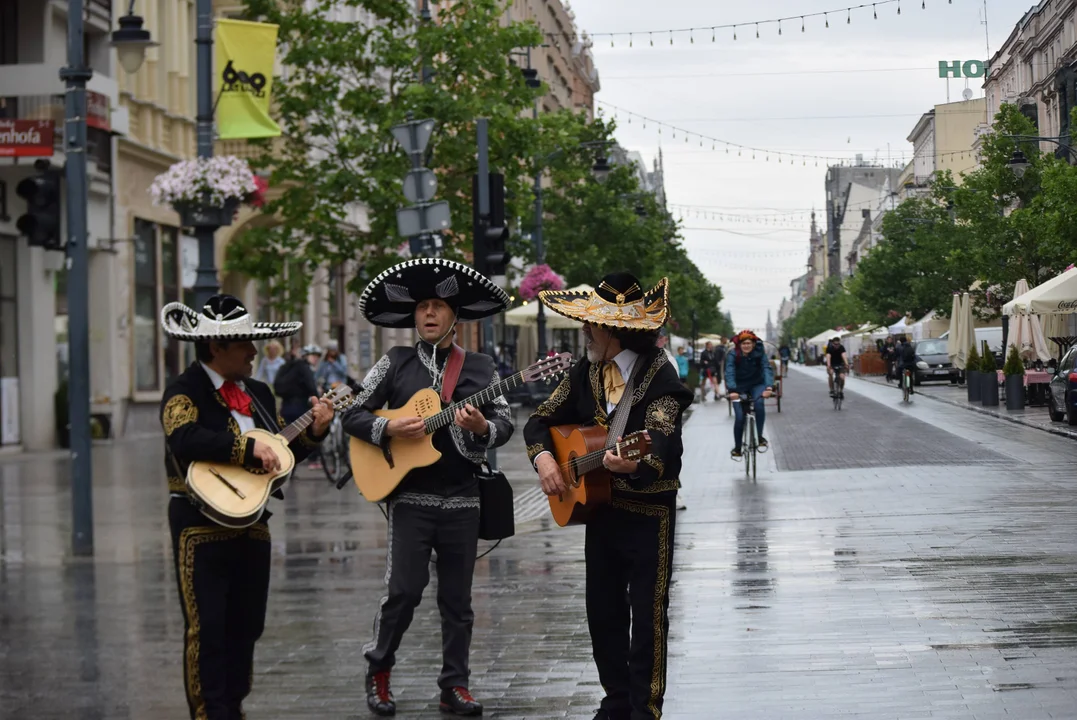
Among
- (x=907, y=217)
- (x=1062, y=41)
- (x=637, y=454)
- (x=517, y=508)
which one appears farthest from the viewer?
(x=907, y=217)

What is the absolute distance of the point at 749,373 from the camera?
68.3 ft

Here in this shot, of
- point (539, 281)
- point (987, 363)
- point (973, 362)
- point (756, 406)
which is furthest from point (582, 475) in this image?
point (973, 362)

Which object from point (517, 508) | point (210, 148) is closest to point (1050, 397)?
point (517, 508)

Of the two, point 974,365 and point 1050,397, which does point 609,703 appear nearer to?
point 1050,397

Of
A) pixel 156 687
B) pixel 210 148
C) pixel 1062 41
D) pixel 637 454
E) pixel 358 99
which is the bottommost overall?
pixel 156 687

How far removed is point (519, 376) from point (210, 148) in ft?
32.0

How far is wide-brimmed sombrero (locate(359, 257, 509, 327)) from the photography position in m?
7.54

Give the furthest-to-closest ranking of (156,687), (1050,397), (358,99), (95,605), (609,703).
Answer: (1050,397) < (358,99) < (95,605) < (156,687) < (609,703)

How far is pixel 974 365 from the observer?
40.7 m

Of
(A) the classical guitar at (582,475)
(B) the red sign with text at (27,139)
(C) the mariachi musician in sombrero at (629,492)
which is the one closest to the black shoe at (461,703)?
(C) the mariachi musician in sombrero at (629,492)

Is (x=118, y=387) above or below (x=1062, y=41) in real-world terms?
below

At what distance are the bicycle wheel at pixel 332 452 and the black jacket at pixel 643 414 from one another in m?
15.9

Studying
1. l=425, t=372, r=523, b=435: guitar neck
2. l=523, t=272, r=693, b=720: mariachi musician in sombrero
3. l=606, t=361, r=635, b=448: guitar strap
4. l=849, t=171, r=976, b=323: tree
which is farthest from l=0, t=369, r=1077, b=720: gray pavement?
l=849, t=171, r=976, b=323: tree

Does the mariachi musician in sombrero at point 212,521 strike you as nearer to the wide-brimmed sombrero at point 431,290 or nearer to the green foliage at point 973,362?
the wide-brimmed sombrero at point 431,290
